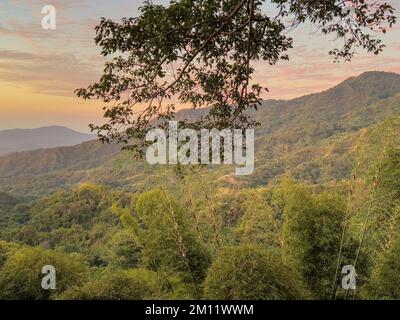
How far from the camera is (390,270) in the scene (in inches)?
267

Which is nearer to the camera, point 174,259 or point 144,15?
point 144,15

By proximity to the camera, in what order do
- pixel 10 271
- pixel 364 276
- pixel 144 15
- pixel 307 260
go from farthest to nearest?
pixel 10 271 < pixel 364 276 < pixel 307 260 < pixel 144 15

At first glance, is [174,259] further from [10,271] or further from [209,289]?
[10,271]

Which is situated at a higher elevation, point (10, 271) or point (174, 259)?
point (174, 259)

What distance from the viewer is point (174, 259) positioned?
8.25 m

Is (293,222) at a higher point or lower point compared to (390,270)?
higher

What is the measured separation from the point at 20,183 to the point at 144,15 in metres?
187

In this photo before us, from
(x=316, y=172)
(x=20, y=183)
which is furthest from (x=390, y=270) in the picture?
(x=20, y=183)
